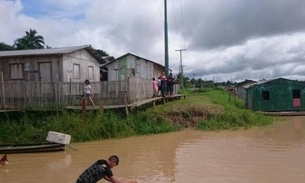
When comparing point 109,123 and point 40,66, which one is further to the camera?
point 40,66

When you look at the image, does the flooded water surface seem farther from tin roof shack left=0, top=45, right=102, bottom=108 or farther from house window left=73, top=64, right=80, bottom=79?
house window left=73, top=64, right=80, bottom=79

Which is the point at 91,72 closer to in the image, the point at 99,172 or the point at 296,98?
the point at 296,98

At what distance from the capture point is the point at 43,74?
20.9 m

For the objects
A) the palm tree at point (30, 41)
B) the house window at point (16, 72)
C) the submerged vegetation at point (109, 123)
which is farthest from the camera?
the palm tree at point (30, 41)

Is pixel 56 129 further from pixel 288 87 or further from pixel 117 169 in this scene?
pixel 288 87

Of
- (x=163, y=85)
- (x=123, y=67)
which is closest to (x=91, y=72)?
(x=163, y=85)

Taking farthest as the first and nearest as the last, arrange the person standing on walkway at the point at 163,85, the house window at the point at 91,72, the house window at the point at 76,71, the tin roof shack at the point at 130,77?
the house window at the point at 91,72 → the person standing on walkway at the point at 163,85 → the house window at the point at 76,71 → the tin roof shack at the point at 130,77

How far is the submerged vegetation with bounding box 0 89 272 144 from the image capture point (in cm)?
1702

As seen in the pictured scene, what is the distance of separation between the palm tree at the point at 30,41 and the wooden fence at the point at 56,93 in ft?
112

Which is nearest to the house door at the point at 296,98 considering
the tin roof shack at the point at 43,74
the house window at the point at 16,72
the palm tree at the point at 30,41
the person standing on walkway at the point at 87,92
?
the tin roof shack at the point at 43,74

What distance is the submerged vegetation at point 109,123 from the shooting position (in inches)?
670

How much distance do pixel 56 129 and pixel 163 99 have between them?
8.24m

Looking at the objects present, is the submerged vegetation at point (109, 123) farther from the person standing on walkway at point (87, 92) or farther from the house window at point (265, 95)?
the house window at point (265, 95)

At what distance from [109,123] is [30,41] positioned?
38097 millimetres
